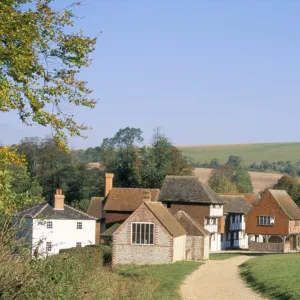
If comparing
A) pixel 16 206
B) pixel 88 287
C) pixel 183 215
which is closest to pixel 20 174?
pixel 16 206

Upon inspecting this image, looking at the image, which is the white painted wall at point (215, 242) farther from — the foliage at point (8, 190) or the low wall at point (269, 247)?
the foliage at point (8, 190)

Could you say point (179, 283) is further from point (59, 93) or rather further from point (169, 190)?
point (169, 190)

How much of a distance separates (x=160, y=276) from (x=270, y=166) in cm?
14128

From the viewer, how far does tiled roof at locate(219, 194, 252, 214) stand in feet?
276

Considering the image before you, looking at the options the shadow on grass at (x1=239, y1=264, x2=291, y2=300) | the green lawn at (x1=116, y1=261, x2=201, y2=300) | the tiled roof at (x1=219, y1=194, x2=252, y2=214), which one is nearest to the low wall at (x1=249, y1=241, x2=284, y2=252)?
the tiled roof at (x1=219, y1=194, x2=252, y2=214)

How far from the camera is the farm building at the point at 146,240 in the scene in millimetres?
54219

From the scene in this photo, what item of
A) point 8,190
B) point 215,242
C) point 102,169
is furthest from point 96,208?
Answer: point 8,190

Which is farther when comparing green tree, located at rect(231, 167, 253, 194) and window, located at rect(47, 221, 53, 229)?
green tree, located at rect(231, 167, 253, 194)

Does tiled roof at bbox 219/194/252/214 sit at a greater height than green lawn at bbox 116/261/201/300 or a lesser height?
greater

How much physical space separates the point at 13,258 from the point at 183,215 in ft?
148

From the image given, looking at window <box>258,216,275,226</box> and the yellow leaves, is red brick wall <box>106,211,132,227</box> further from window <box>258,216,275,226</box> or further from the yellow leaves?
the yellow leaves

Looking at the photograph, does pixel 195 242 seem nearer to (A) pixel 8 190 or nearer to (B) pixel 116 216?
(B) pixel 116 216

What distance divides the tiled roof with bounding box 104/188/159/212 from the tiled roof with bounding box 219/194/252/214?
1504 centimetres

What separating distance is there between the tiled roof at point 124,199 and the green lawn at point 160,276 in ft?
48.1
